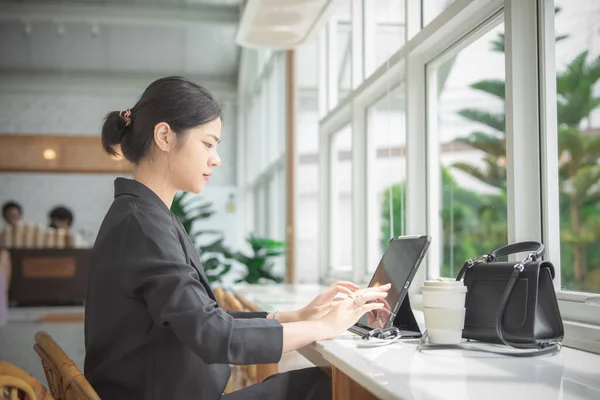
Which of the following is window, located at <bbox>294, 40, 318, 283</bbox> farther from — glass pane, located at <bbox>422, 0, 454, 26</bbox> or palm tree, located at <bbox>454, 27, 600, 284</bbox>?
glass pane, located at <bbox>422, 0, 454, 26</bbox>

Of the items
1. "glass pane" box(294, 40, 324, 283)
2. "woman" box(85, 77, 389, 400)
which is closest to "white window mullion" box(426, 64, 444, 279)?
"woman" box(85, 77, 389, 400)

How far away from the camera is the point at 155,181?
5.30 ft

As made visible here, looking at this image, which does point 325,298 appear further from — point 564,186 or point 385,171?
point 385,171

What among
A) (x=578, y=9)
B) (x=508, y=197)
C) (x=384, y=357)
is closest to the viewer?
(x=384, y=357)

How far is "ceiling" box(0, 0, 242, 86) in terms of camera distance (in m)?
8.22

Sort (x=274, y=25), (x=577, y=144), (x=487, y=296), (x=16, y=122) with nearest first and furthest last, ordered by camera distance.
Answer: (x=487, y=296) → (x=274, y=25) → (x=577, y=144) → (x=16, y=122)

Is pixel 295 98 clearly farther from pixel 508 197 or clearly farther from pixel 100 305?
pixel 100 305

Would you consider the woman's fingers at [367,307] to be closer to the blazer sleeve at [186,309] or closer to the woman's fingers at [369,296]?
the woman's fingers at [369,296]

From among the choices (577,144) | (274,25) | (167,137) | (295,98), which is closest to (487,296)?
(167,137)

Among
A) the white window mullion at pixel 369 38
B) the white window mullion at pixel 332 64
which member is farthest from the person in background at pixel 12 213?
the white window mullion at pixel 369 38

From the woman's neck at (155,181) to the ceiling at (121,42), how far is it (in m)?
6.88

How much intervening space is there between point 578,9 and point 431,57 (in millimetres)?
638

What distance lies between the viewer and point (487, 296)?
59.9 inches

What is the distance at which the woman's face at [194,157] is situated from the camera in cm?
161
